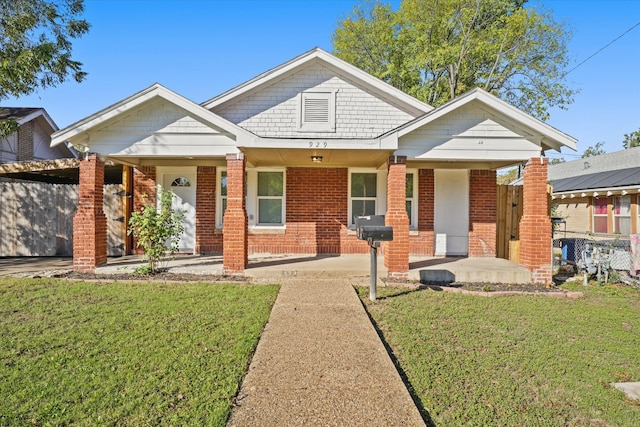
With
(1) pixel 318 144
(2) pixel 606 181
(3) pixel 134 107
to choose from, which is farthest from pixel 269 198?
(2) pixel 606 181

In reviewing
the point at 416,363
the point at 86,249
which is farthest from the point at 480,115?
the point at 86,249

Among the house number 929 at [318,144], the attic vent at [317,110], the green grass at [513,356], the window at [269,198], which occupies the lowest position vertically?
the green grass at [513,356]

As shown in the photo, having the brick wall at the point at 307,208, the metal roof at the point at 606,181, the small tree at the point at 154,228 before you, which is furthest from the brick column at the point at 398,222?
the metal roof at the point at 606,181

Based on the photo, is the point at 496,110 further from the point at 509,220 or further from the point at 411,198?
the point at 509,220

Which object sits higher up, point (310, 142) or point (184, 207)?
point (310, 142)

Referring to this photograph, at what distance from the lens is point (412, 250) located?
412 inches

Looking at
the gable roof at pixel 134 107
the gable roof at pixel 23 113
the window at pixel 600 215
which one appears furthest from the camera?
the window at pixel 600 215

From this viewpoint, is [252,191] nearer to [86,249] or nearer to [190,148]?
[190,148]

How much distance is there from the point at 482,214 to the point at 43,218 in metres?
13.0

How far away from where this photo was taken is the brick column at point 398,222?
780 centimetres

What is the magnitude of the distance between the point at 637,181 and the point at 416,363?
14808 millimetres

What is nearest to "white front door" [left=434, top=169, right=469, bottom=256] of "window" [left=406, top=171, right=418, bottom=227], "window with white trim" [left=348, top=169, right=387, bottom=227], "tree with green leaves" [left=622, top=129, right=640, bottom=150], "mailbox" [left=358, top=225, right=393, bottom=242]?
"window" [left=406, top=171, right=418, bottom=227]

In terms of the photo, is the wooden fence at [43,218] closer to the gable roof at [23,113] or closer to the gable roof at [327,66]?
the gable roof at [327,66]

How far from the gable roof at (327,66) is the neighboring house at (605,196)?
10527mm
